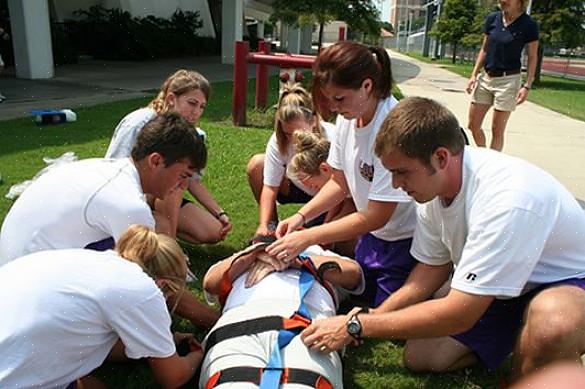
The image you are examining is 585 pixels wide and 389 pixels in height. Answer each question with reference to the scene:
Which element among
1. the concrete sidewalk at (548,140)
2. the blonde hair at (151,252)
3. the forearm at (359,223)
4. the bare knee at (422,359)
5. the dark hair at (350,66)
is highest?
the dark hair at (350,66)

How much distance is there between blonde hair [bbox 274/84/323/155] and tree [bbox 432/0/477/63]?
38.8 metres

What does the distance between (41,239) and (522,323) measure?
2.09m

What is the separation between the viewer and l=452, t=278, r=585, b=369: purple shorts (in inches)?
104

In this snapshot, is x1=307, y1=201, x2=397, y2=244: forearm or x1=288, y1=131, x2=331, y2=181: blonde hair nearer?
x1=307, y1=201, x2=397, y2=244: forearm

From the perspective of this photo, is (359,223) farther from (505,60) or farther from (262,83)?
(262,83)

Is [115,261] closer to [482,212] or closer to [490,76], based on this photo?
[482,212]

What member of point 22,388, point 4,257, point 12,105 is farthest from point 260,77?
point 22,388

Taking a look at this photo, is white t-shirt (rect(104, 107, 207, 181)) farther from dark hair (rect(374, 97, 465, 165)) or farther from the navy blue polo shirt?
the navy blue polo shirt

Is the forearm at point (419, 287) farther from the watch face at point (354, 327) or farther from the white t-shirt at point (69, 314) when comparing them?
the white t-shirt at point (69, 314)

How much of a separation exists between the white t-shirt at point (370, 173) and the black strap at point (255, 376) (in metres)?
1.12

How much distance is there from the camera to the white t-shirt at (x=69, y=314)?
6.10ft

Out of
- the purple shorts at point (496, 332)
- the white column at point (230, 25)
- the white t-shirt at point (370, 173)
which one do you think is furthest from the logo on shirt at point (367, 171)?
the white column at point (230, 25)

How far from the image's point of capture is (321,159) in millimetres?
3857

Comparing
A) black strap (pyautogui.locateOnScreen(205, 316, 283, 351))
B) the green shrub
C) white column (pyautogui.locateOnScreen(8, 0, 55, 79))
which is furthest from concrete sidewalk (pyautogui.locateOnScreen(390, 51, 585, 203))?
the green shrub
